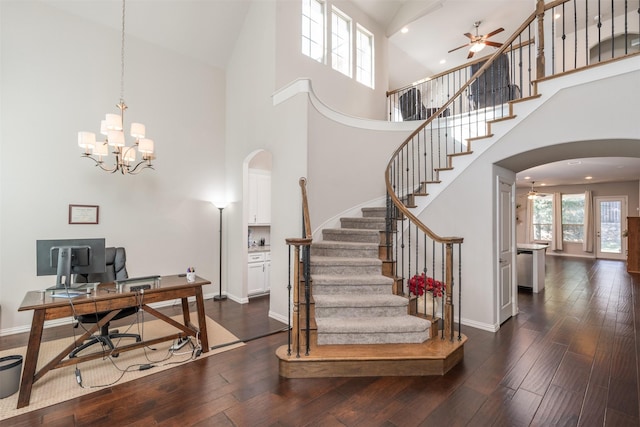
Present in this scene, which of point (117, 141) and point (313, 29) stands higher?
point (313, 29)

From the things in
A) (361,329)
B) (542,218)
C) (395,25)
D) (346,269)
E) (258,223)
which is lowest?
(361,329)

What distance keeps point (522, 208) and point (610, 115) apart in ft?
31.5

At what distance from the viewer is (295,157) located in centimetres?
404

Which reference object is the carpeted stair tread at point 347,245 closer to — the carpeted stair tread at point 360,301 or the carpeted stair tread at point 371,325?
the carpeted stair tread at point 360,301

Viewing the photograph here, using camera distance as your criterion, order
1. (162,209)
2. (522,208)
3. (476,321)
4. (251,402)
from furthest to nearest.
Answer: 1. (522,208)
2. (162,209)
3. (476,321)
4. (251,402)

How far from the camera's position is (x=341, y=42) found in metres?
5.95

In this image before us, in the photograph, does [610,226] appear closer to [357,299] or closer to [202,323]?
[357,299]

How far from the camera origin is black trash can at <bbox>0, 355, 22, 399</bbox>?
231cm

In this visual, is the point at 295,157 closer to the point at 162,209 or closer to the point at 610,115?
the point at 162,209

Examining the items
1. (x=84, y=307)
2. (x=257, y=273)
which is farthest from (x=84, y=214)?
(x=257, y=273)

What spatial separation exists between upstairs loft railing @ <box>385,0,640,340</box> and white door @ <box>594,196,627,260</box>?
5.26 meters

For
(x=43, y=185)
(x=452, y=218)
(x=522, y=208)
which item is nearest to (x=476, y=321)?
(x=452, y=218)

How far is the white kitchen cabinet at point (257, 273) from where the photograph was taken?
516 cm

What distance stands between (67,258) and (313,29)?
507cm
